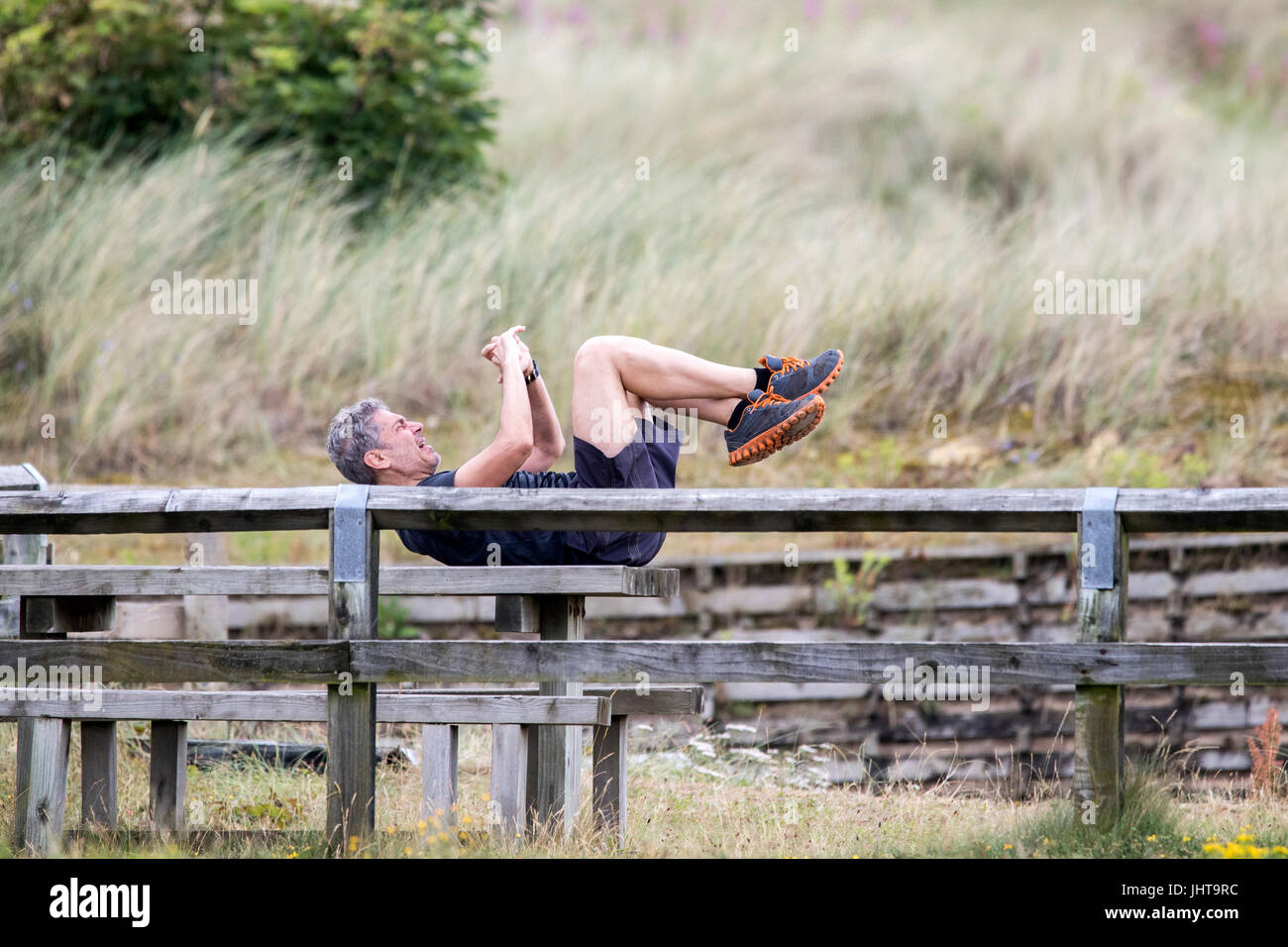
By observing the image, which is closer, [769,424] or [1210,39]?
[769,424]

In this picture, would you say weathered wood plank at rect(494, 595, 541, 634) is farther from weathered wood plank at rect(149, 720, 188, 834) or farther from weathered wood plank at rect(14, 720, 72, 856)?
weathered wood plank at rect(14, 720, 72, 856)

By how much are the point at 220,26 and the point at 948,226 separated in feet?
17.5

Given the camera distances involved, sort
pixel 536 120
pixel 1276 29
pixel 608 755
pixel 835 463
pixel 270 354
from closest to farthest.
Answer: pixel 608 755 < pixel 835 463 < pixel 270 354 < pixel 536 120 < pixel 1276 29

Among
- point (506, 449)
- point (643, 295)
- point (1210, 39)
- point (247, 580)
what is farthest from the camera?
point (1210, 39)

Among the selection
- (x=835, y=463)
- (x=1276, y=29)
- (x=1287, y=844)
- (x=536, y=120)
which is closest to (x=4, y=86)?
(x=536, y=120)

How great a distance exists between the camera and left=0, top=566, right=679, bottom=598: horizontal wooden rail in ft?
12.7

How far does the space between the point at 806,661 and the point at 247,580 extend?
1.65 m

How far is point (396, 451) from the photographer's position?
4359 mm

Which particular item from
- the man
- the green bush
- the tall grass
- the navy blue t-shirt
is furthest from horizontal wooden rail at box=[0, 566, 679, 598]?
the green bush

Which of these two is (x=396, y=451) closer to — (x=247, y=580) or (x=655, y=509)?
(x=247, y=580)

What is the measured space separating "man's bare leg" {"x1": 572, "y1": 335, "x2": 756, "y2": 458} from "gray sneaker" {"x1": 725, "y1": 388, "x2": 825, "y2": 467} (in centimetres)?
9

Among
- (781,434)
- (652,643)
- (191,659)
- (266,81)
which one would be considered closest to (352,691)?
(191,659)

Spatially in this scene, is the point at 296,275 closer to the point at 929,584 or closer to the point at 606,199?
the point at 606,199

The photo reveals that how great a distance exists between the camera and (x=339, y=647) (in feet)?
11.8
